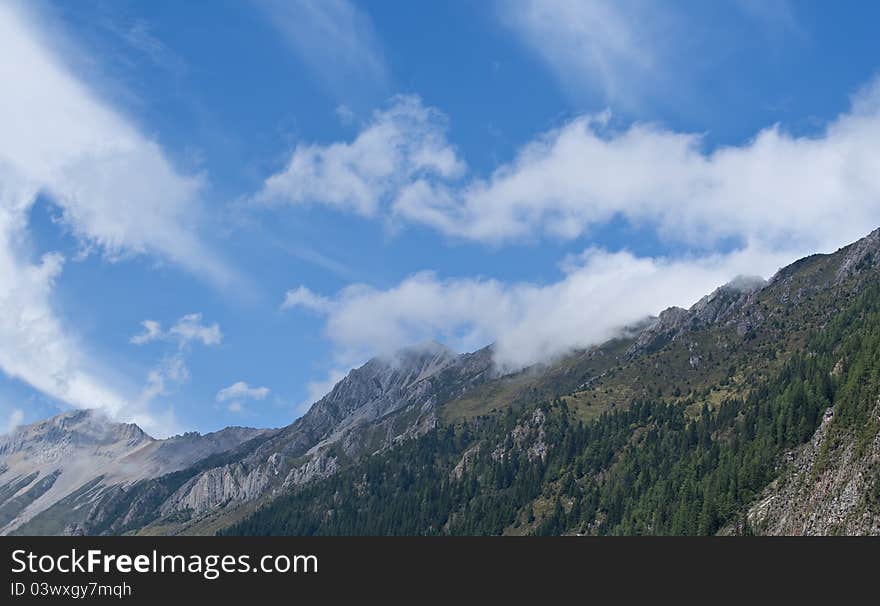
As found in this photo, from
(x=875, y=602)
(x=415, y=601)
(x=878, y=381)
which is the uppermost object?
(x=878, y=381)

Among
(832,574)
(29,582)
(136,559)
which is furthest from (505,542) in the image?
(29,582)

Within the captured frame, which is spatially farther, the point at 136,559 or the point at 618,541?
the point at 618,541

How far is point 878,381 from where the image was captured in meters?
190

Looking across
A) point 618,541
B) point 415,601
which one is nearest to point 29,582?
point 415,601

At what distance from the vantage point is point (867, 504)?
152 m

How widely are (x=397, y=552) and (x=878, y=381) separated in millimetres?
146902

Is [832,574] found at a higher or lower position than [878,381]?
lower

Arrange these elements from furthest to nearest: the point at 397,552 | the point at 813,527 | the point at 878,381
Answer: the point at 878,381, the point at 813,527, the point at 397,552

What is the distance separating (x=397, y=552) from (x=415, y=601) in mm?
19752

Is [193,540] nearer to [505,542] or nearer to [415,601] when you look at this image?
[415,601]

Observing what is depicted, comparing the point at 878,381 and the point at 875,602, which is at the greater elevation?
the point at 878,381

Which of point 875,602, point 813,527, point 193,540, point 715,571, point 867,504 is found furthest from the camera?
point 813,527

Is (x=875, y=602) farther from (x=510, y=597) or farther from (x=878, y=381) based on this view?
(x=878, y=381)

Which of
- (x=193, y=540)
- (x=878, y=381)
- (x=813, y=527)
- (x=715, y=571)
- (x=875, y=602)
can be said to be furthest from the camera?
(x=878, y=381)
